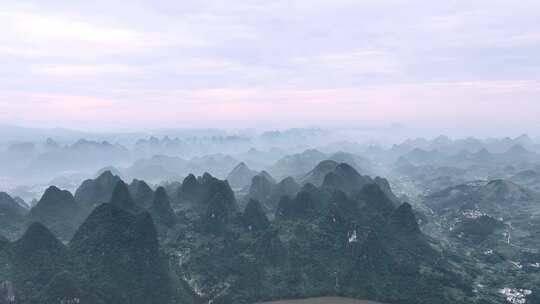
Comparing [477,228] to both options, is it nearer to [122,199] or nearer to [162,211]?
[162,211]

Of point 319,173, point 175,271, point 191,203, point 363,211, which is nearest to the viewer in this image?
point 175,271

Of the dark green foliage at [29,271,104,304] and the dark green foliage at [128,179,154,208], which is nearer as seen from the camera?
the dark green foliage at [29,271,104,304]

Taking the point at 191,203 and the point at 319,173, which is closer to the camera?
the point at 191,203

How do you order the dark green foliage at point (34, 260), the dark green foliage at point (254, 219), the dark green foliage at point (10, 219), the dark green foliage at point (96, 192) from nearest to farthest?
the dark green foliage at point (34, 260)
the dark green foliage at point (10, 219)
the dark green foliage at point (254, 219)
the dark green foliage at point (96, 192)

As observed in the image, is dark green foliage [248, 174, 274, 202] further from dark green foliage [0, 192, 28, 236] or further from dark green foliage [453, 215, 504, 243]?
dark green foliage [0, 192, 28, 236]

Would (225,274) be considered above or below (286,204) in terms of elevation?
below

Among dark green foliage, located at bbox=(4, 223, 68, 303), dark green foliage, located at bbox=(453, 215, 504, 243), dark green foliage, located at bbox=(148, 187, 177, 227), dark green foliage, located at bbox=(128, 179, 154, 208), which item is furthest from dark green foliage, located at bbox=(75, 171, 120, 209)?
dark green foliage, located at bbox=(453, 215, 504, 243)

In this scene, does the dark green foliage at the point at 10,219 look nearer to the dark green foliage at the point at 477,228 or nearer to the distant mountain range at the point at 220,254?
the distant mountain range at the point at 220,254

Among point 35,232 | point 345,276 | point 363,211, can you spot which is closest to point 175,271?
point 35,232

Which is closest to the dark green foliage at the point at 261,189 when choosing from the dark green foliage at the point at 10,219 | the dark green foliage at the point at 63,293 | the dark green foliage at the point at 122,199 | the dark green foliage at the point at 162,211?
the dark green foliage at the point at 162,211

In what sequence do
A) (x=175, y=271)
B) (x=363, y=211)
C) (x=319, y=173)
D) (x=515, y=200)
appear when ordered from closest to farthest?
1. (x=175, y=271)
2. (x=363, y=211)
3. (x=515, y=200)
4. (x=319, y=173)

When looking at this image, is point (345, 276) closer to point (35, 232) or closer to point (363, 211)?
point (363, 211)
